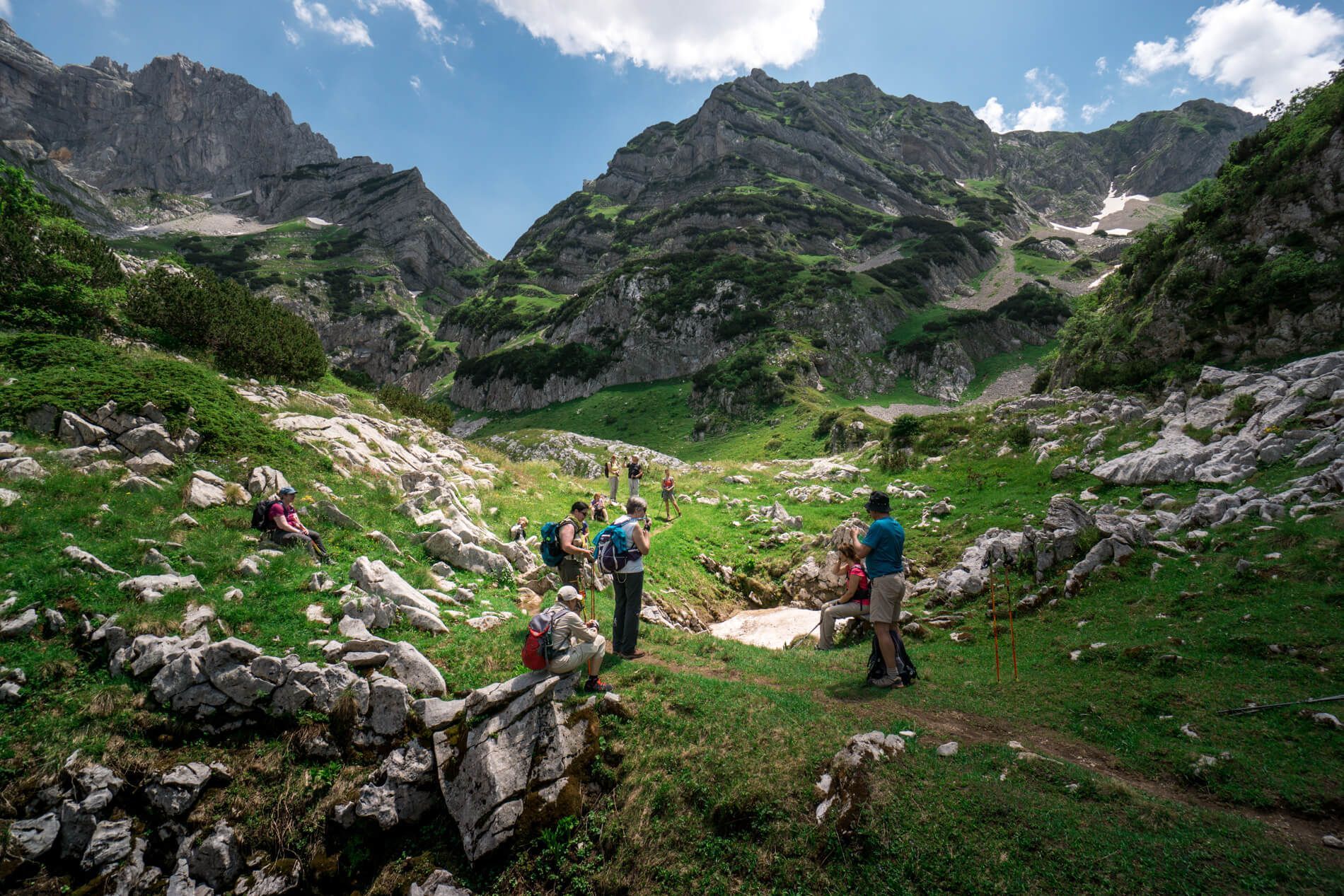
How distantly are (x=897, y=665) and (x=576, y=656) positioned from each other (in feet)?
18.8

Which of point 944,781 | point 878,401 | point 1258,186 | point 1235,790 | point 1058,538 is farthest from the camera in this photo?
point 878,401

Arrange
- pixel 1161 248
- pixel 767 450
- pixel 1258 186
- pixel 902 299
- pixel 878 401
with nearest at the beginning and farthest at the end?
pixel 1258 186, pixel 1161 248, pixel 767 450, pixel 878 401, pixel 902 299

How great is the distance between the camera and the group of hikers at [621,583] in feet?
26.3

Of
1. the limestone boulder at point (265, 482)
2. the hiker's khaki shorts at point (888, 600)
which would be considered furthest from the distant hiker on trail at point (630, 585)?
the limestone boulder at point (265, 482)

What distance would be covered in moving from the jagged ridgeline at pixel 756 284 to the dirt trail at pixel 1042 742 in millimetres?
55418

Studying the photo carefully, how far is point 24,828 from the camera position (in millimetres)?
5918

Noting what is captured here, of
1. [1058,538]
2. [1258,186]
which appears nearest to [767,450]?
[1258,186]

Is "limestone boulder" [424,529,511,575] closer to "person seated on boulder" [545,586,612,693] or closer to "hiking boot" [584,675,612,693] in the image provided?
"person seated on boulder" [545,586,612,693]

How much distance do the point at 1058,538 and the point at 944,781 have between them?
9.05 metres

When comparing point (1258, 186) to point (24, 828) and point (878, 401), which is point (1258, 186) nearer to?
point (24, 828)

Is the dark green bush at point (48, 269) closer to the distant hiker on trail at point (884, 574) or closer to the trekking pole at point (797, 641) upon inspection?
the trekking pole at point (797, 641)

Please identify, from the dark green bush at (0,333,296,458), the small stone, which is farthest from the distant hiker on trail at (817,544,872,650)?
the dark green bush at (0,333,296,458)

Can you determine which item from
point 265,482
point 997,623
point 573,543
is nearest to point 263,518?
point 265,482

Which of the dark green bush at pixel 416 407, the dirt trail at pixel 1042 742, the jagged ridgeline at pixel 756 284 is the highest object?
the jagged ridgeline at pixel 756 284
